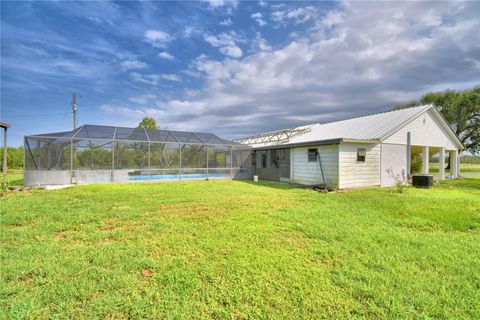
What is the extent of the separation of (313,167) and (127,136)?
11864 millimetres

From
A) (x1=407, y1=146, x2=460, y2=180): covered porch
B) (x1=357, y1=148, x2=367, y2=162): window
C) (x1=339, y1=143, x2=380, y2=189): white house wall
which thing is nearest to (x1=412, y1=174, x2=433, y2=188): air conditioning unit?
(x1=407, y1=146, x2=460, y2=180): covered porch

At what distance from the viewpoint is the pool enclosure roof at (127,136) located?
13.1m

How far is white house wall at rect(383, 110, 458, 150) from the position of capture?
13.3 meters

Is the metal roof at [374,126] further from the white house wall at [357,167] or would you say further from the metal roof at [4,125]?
the metal roof at [4,125]

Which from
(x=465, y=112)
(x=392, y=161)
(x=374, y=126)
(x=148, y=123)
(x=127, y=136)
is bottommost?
(x=392, y=161)

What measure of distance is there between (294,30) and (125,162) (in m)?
12.6

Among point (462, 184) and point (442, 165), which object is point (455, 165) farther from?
point (462, 184)

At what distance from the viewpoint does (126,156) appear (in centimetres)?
1439

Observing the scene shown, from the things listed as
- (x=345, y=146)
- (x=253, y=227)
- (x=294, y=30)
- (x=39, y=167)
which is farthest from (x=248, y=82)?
(x=253, y=227)

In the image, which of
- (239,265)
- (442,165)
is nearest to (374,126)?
(442,165)

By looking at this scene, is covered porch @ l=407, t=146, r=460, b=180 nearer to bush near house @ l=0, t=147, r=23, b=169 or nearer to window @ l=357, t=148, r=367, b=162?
window @ l=357, t=148, r=367, b=162

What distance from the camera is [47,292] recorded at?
2580mm

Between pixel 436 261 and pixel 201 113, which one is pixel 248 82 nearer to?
pixel 201 113

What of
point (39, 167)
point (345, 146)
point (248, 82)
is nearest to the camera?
point (345, 146)
